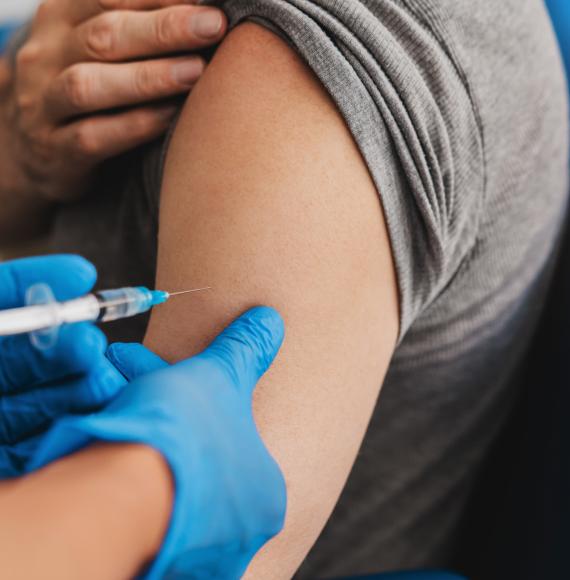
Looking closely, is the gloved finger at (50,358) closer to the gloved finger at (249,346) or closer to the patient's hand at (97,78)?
the gloved finger at (249,346)

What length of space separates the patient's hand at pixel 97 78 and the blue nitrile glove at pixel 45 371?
334 mm

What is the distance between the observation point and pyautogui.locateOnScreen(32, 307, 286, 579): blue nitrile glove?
1.69 feet

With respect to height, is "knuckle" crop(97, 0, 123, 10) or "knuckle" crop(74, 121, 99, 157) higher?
"knuckle" crop(97, 0, 123, 10)

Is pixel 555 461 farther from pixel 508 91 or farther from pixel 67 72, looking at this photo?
pixel 67 72

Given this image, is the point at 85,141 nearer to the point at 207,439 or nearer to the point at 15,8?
the point at 207,439

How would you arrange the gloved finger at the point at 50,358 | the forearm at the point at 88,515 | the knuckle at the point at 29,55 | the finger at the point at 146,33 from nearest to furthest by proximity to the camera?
the forearm at the point at 88,515
the gloved finger at the point at 50,358
the finger at the point at 146,33
the knuckle at the point at 29,55

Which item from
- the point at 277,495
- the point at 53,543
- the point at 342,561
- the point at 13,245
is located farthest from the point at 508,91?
the point at 13,245

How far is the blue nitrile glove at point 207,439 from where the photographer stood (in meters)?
0.51

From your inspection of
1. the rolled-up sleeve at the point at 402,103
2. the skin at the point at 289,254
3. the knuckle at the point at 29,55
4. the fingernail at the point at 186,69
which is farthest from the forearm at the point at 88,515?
the knuckle at the point at 29,55

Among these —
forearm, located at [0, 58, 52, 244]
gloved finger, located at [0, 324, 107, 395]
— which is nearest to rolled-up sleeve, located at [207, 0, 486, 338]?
gloved finger, located at [0, 324, 107, 395]

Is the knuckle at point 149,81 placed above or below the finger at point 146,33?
below

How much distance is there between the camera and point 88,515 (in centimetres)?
46

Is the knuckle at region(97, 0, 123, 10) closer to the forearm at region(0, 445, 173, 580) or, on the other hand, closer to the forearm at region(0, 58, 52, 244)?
the forearm at region(0, 58, 52, 244)

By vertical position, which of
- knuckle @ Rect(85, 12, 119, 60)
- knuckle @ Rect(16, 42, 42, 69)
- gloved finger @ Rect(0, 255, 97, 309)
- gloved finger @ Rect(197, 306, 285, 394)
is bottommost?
gloved finger @ Rect(197, 306, 285, 394)
